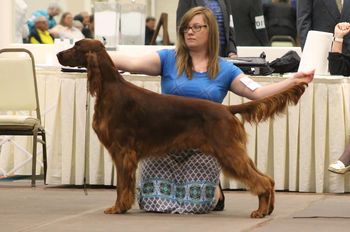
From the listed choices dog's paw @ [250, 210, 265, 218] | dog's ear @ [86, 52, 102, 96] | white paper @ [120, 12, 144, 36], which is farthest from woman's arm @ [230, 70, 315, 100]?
white paper @ [120, 12, 144, 36]

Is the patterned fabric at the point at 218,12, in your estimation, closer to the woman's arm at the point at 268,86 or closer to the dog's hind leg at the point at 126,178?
the woman's arm at the point at 268,86

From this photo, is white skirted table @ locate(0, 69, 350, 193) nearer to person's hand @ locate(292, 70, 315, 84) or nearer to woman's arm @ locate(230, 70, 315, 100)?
woman's arm @ locate(230, 70, 315, 100)

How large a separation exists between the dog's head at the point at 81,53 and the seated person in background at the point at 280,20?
11.0 m

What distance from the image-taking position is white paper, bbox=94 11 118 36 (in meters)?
13.8

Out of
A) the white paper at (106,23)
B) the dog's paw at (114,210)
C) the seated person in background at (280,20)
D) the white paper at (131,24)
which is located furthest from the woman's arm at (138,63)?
the seated person in background at (280,20)

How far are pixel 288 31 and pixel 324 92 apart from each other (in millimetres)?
9000

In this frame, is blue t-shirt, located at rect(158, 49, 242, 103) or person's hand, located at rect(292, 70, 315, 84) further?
blue t-shirt, located at rect(158, 49, 242, 103)

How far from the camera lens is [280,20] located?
66.5 ft

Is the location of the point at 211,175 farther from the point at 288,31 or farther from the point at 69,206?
the point at 288,31

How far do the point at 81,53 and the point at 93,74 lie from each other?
0.64 ft

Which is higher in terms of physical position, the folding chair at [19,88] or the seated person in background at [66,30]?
the seated person in background at [66,30]

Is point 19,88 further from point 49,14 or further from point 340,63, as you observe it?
point 49,14

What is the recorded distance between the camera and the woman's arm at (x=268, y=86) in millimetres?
9227

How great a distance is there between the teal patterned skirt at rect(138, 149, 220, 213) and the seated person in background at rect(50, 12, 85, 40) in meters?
12.6
